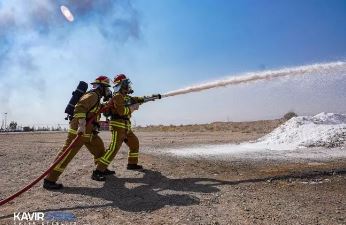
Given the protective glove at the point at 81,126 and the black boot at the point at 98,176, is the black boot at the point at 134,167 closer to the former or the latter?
the black boot at the point at 98,176

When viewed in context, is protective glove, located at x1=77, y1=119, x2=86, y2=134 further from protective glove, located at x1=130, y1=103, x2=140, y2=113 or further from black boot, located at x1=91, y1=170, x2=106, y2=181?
protective glove, located at x1=130, y1=103, x2=140, y2=113

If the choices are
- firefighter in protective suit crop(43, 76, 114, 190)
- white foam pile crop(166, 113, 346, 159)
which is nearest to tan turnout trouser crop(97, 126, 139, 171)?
firefighter in protective suit crop(43, 76, 114, 190)

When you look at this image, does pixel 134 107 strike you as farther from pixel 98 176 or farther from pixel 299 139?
pixel 299 139

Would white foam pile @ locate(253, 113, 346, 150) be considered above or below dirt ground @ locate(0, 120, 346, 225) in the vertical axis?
above

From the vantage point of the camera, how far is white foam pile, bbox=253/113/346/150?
1575cm

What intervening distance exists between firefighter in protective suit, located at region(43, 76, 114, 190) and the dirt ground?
1.00 feet

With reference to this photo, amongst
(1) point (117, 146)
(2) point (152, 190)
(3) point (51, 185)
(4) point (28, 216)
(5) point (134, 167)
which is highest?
(1) point (117, 146)

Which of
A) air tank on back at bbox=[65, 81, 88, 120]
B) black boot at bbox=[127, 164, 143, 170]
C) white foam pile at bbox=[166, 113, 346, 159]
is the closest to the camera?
air tank on back at bbox=[65, 81, 88, 120]

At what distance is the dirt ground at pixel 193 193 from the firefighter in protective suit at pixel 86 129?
304mm

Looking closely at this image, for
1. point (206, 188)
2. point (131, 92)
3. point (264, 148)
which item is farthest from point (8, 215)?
point (264, 148)

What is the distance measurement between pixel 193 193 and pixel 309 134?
10.0 meters

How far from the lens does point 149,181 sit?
30.3 feet

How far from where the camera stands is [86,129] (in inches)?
356

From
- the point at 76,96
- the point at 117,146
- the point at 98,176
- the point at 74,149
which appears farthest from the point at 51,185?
the point at 76,96
